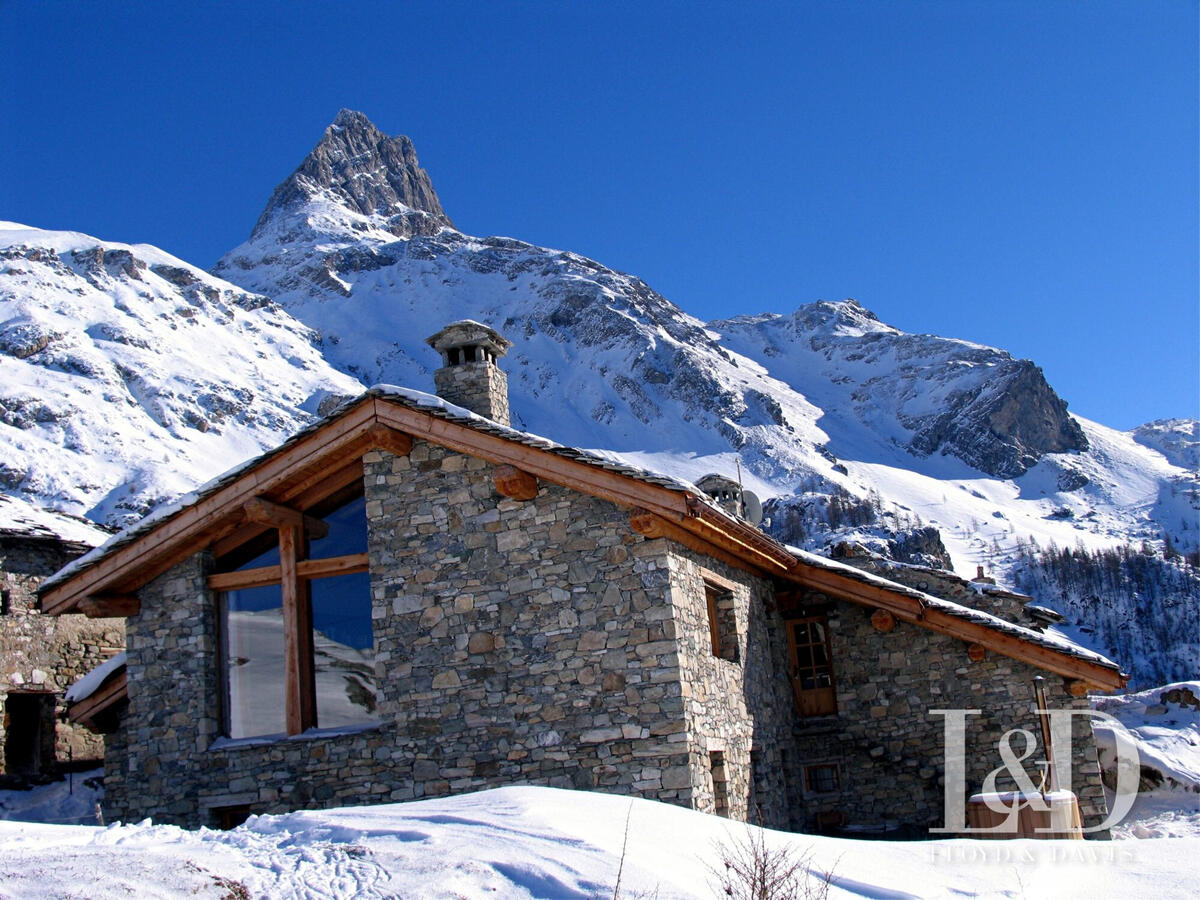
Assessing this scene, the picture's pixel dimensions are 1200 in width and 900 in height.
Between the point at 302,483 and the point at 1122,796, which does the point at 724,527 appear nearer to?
the point at 302,483

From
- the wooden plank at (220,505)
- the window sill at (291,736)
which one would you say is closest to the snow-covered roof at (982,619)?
the window sill at (291,736)

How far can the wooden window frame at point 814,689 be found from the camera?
1491 cm

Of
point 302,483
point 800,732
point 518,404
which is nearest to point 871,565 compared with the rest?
point 800,732

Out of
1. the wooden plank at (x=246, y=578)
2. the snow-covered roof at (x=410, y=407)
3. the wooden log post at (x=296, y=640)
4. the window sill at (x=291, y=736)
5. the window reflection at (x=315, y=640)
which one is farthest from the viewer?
the wooden plank at (x=246, y=578)

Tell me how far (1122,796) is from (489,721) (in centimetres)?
927

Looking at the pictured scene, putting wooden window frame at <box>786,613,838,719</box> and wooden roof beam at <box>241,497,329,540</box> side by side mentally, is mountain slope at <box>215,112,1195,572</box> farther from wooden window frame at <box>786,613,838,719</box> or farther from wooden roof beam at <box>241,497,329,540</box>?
wooden roof beam at <box>241,497,329,540</box>

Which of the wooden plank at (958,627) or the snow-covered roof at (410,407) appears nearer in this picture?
the snow-covered roof at (410,407)

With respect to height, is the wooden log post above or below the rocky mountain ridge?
below

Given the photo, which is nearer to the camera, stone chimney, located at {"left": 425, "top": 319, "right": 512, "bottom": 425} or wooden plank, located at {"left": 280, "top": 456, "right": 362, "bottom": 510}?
wooden plank, located at {"left": 280, "top": 456, "right": 362, "bottom": 510}

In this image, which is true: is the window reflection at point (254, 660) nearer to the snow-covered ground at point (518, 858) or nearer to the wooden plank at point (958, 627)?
the snow-covered ground at point (518, 858)

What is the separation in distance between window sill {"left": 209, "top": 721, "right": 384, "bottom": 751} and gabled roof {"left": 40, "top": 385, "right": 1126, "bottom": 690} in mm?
2129

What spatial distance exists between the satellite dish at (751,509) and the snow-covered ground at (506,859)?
1129 cm

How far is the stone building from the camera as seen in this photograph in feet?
57.7


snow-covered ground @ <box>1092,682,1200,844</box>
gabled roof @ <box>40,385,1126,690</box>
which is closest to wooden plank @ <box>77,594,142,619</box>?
gabled roof @ <box>40,385,1126,690</box>
